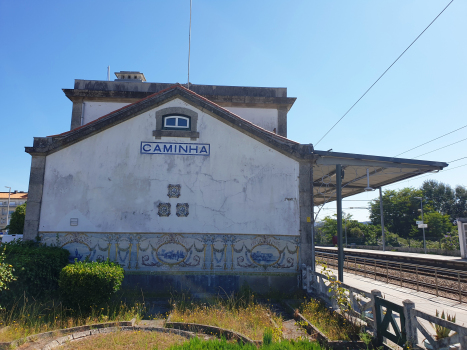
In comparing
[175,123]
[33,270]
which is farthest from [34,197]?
[175,123]

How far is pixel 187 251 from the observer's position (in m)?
11.7

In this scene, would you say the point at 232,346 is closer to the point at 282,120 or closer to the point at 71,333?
the point at 71,333

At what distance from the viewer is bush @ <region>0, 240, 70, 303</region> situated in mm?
8781

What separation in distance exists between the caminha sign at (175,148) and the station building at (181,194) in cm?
4

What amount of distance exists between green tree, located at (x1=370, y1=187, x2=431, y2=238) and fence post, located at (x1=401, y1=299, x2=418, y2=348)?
59928mm

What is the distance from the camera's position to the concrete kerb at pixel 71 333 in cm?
645

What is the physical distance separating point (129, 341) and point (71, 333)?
1479 millimetres

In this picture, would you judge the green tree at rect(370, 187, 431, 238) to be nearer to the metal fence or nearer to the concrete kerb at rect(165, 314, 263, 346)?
the metal fence

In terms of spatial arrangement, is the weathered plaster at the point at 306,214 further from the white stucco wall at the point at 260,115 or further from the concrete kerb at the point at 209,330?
the concrete kerb at the point at 209,330

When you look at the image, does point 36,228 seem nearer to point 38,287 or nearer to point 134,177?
point 38,287

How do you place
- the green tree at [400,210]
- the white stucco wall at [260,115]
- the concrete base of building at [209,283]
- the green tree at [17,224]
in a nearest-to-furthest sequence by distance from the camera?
the concrete base of building at [209,283] → the white stucco wall at [260,115] → the green tree at [17,224] → the green tree at [400,210]

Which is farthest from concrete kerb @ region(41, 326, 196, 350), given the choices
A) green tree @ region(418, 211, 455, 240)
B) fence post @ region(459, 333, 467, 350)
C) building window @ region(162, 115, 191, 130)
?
green tree @ region(418, 211, 455, 240)

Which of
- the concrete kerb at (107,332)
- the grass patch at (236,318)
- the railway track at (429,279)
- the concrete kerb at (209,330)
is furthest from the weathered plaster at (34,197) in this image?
the railway track at (429,279)

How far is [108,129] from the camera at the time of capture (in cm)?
1223
